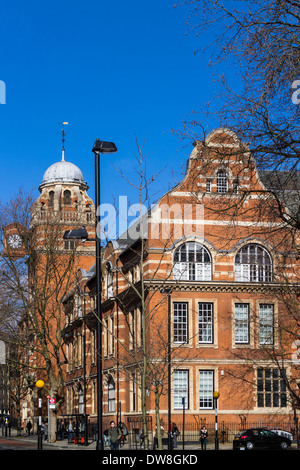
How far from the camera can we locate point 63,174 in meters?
93.8

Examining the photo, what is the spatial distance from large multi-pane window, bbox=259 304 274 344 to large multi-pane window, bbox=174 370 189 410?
220 inches

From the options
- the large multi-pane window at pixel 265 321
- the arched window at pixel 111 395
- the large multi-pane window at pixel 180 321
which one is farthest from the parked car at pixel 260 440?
the arched window at pixel 111 395

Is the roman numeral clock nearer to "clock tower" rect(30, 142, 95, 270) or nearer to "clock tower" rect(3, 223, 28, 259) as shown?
"clock tower" rect(3, 223, 28, 259)

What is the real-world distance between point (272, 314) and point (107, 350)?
14.8 m

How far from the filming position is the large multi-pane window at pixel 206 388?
169 feet

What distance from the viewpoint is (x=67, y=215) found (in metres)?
84.8

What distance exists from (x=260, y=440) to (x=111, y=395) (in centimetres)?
1888

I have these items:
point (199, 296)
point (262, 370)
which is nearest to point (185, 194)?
point (199, 296)

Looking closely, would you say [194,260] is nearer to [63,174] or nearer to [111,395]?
[111,395]

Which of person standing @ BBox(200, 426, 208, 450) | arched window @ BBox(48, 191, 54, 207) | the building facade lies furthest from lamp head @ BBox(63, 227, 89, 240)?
arched window @ BBox(48, 191, 54, 207)

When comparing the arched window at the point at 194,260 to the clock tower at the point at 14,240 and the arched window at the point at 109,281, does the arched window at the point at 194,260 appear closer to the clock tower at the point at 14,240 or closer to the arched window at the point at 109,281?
the arched window at the point at 109,281

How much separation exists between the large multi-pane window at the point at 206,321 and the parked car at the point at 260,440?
9070mm

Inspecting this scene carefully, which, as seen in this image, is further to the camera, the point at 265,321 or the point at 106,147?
the point at 265,321

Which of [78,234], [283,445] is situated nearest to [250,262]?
[283,445]
